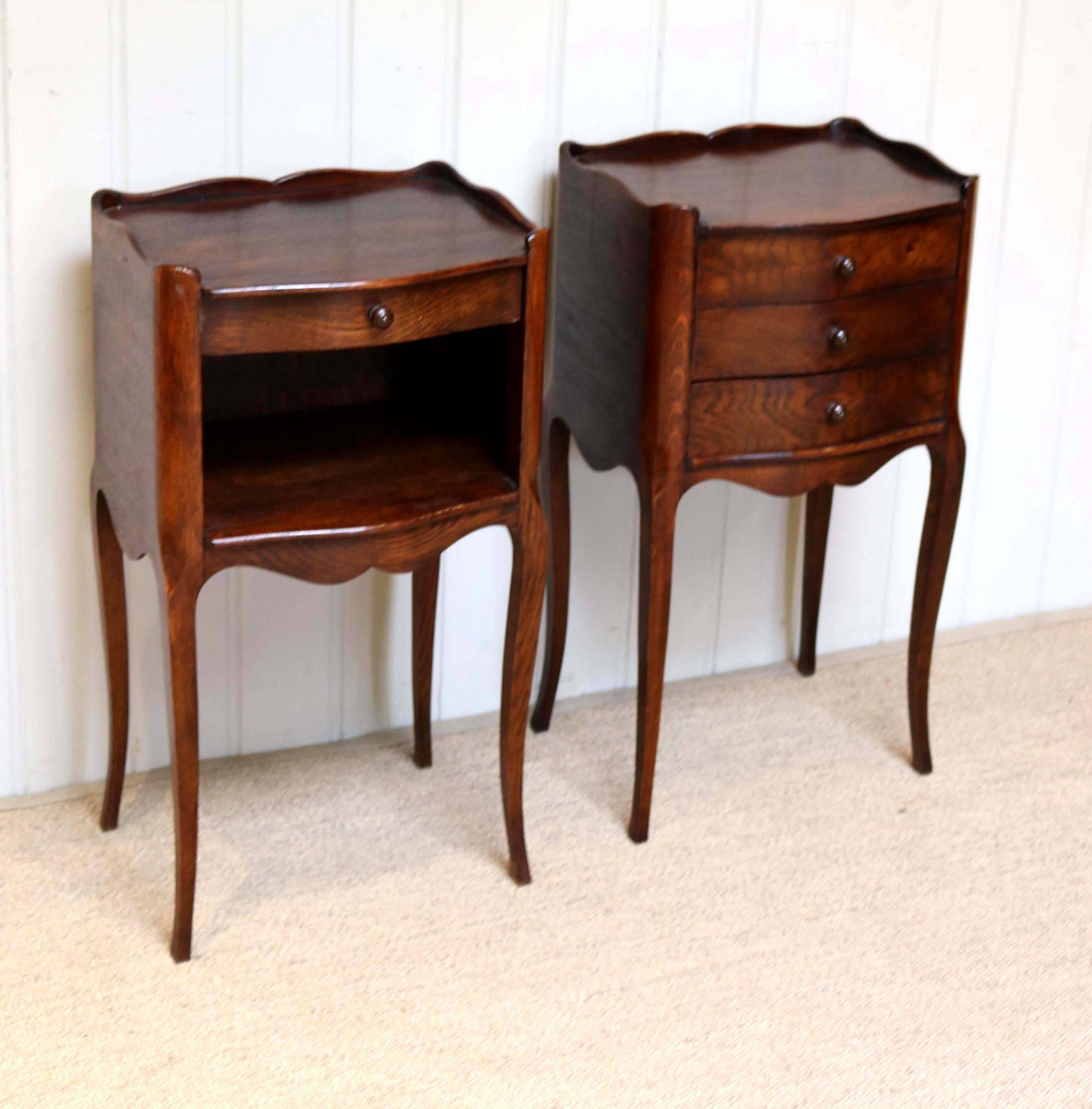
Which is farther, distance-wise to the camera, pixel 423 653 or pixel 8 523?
pixel 423 653

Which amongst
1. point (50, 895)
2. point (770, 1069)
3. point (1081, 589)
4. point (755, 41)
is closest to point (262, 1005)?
point (50, 895)

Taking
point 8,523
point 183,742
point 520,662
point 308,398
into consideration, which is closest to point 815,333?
point 520,662

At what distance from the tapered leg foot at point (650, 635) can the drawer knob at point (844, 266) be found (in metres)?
0.35

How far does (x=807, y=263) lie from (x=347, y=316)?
60cm

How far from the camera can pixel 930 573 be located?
234 cm

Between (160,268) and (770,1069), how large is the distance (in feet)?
3.51

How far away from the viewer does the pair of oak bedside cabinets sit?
5.81ft

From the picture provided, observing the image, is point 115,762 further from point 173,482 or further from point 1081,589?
point 1081,589

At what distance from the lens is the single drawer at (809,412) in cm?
203

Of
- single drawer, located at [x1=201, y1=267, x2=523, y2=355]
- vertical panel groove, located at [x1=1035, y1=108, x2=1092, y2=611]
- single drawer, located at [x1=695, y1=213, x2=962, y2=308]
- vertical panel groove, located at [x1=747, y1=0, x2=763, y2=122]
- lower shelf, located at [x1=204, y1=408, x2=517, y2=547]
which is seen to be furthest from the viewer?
vertical panel groove, located at [x1=1035, y1=108, x2=1092, y2=611]

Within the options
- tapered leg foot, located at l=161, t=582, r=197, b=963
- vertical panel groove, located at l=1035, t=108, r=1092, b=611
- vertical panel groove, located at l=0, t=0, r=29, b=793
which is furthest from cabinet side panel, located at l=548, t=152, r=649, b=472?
vertical panel groove, located at l=1035, t=108, r=1092, b=611

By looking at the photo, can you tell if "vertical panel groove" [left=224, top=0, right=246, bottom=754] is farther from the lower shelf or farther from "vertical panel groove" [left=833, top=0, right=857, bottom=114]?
"vertical panel groove" [left=833, top=0, right=857, bottom=114]

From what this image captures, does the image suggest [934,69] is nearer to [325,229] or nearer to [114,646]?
[325,229]

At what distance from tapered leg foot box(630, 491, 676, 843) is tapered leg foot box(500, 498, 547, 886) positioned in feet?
0.51
